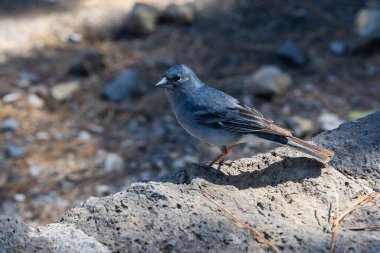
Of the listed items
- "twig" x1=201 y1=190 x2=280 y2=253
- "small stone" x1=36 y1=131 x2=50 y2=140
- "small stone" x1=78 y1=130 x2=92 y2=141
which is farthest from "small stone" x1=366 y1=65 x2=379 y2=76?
"twig" x1=201 y1=190 x2=280 y2=253

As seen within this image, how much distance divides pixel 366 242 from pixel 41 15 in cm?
718

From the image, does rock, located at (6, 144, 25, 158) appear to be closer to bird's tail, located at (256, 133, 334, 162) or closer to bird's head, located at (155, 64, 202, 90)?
bird's head, located at (155, 64, 202, 90)

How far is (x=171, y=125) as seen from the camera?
23.3ft

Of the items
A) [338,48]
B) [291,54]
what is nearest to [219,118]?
[291,54]

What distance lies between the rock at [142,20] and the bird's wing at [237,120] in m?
4.90

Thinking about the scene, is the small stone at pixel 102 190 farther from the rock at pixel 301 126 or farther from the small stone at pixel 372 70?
the small stone at pixel 372 70

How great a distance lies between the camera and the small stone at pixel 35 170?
6453 millimetres

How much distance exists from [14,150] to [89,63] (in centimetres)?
→ 177

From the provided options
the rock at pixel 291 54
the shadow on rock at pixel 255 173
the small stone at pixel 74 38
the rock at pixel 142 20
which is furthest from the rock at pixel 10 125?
the shadow on rock at pixel 255 173

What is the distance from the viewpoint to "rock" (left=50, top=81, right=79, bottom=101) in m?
7.62

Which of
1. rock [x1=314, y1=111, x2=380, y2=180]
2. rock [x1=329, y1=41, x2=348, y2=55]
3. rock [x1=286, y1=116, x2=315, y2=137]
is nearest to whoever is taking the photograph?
rock [x1=314, y1=111, x2=380, y2=180]

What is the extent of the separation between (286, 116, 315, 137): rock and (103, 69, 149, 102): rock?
192 cm

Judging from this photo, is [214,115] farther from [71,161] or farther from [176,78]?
[71,161]

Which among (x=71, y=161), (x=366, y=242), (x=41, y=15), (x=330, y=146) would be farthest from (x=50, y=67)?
(x=366, y=242)
